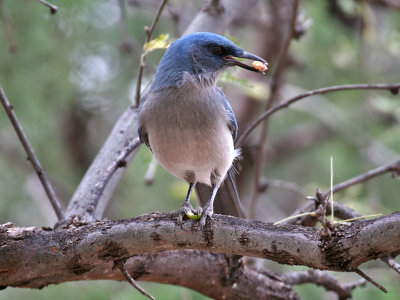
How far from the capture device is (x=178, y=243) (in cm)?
275

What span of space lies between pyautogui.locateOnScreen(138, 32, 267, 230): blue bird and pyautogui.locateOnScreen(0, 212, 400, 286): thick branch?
0.57 m

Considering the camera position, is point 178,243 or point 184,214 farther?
point 184,214

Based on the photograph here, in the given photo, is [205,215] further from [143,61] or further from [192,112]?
[143,61]

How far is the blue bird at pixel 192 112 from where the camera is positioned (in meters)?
3.39

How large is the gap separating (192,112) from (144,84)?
2.41 meters

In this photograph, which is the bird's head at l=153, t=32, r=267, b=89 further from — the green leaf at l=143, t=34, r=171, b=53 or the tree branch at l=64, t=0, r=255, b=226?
the tree branch at l=64, t=0, r=255, b=226

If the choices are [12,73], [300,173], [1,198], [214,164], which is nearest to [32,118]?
[12,73]

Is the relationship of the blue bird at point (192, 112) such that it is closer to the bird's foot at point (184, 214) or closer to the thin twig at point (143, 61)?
the thin twig at point (143, 61)

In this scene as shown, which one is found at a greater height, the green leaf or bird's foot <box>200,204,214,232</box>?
the green leaf

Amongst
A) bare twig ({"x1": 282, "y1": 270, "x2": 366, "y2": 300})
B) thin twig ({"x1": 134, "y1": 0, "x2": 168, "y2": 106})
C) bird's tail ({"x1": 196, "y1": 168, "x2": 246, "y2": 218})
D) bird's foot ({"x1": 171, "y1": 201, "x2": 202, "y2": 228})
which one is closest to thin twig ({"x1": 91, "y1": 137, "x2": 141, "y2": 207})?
thin twig ({"x1": 134, "y1": 0, "x2": 168, "y2": 106})

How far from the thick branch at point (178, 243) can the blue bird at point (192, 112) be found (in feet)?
1.88

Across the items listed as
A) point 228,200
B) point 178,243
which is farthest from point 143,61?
point 178,243

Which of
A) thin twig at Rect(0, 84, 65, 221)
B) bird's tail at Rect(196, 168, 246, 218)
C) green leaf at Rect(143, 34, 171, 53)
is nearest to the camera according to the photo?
thin twig at Rect(0, 84, 65, 221)

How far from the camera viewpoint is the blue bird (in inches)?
133
